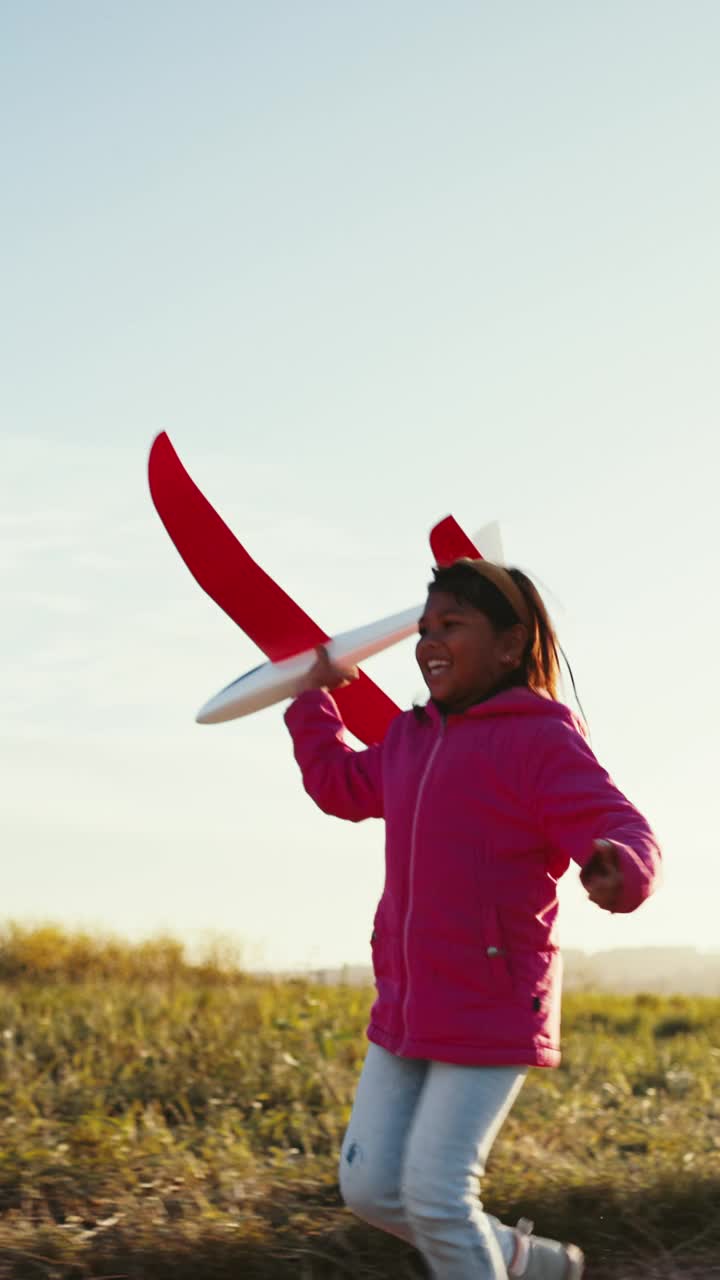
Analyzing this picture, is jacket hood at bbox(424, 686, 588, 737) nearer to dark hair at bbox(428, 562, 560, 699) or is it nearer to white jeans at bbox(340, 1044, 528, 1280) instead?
dark hair at bbox(428, 562, 560, 699)

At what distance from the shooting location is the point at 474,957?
2.78 meters

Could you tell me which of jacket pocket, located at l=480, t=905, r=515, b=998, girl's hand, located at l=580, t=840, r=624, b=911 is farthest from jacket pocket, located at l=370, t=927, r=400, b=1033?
girl's hand, located at l=580, t=840, r=624, b=911

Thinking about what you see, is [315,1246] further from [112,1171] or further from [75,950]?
[75,950]

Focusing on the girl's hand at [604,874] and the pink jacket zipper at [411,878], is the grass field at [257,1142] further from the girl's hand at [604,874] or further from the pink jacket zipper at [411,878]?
the girl's hand at [604,874]

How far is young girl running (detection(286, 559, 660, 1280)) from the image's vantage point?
271 cm

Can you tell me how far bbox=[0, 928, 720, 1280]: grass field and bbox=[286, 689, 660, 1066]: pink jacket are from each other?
3.04 ft

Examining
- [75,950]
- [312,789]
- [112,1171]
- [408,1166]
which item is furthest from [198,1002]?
[408,1166]

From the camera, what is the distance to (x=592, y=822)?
271 centimetres

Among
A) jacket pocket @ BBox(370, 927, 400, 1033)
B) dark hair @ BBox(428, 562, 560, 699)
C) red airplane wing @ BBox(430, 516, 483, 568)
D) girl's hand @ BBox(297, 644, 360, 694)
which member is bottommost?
jacket pocket @ BBox(370, 927, 400, 1033)

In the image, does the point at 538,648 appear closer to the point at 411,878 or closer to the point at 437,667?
the point at 437,667

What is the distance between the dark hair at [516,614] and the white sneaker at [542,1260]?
115 cm

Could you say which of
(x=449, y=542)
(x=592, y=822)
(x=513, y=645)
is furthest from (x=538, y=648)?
(x=449, y=542)

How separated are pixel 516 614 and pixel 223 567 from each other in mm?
876

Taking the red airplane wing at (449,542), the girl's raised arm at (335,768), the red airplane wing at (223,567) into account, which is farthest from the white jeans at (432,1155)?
the red airplane wing at (449,542)
